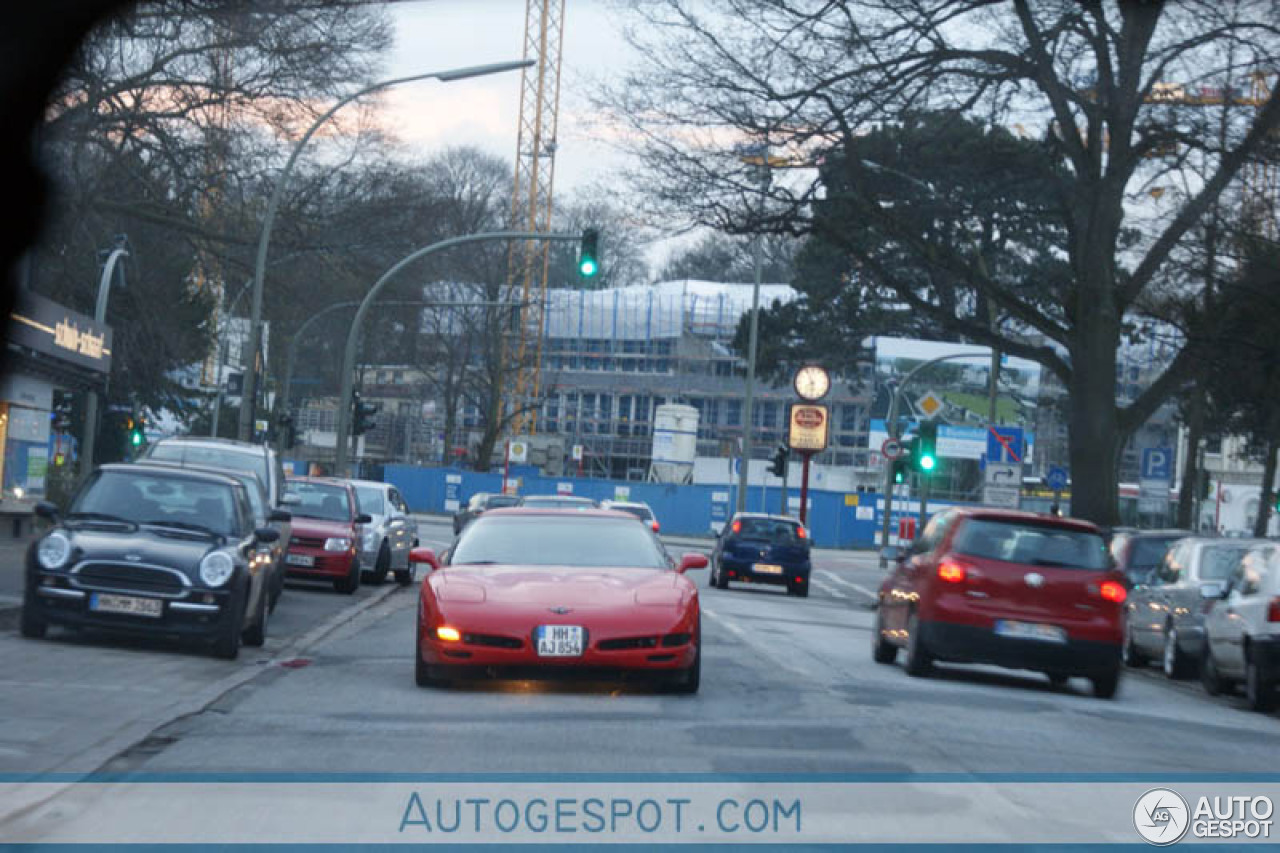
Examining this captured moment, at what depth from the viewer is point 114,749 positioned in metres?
9.30

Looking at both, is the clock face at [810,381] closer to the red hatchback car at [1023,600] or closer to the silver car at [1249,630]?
the silver car at [1249,630]

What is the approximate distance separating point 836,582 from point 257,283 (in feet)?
61.2

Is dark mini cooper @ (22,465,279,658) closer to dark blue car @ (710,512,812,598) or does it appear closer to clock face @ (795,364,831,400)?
dark blue car @ (710,512,812,598)

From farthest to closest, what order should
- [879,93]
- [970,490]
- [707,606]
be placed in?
1. [970,490]
2. [707,606]
3. [879,93]

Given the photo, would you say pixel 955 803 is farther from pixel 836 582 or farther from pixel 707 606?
pixel 836 582

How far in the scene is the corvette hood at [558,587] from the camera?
12.5 metres

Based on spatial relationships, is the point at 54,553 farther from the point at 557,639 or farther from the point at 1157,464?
the point at 1157,464

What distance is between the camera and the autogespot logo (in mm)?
7762

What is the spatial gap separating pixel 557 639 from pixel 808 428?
102 ft

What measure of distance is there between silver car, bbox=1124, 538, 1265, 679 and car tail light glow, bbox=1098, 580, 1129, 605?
3.72 metres

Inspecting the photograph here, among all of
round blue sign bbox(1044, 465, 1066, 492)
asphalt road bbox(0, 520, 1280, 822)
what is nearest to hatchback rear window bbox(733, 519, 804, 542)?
round blue sign bbox(1044, 465, 1066, 492)

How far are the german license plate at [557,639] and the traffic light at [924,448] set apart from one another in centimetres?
2946

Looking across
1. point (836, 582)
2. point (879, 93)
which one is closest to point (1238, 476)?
point (836, 582)

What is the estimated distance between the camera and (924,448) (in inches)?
1614
